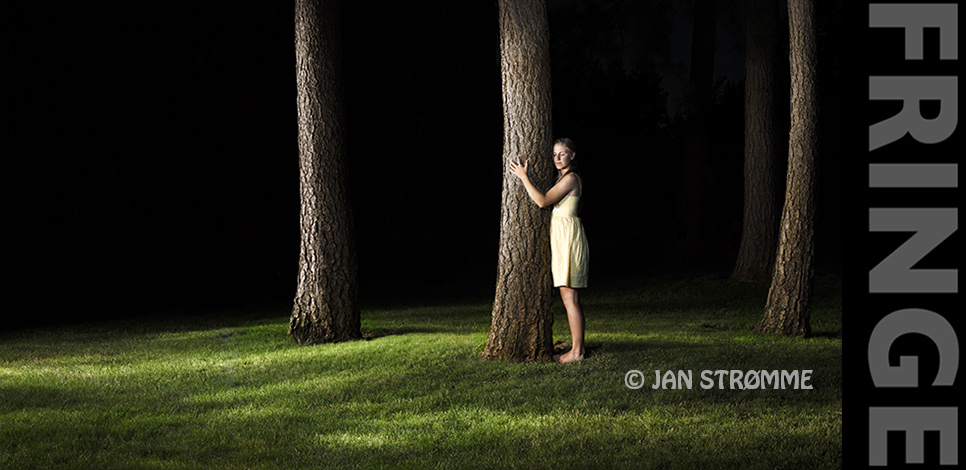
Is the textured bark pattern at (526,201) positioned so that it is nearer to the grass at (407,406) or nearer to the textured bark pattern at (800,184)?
the grass at (407,406)

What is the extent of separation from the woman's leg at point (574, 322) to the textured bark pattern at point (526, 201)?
0.92 feet

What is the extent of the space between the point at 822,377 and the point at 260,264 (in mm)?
16753

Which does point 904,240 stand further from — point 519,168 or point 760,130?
point 760,130

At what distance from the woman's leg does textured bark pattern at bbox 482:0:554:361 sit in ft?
0.92

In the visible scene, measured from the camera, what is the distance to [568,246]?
29.0 feet

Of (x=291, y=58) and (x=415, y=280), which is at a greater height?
(x=291, y=58)

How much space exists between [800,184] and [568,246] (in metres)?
4.19

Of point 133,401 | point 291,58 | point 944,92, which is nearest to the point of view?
point 944,92

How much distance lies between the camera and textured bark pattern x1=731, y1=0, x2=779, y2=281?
18.4m

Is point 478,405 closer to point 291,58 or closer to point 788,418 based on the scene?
point 788,418

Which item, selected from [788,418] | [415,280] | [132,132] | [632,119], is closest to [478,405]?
[788,418]

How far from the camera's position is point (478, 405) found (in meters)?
7.54

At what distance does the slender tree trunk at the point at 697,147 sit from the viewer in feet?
72.9

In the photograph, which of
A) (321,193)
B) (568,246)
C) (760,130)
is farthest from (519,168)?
(760,130)
